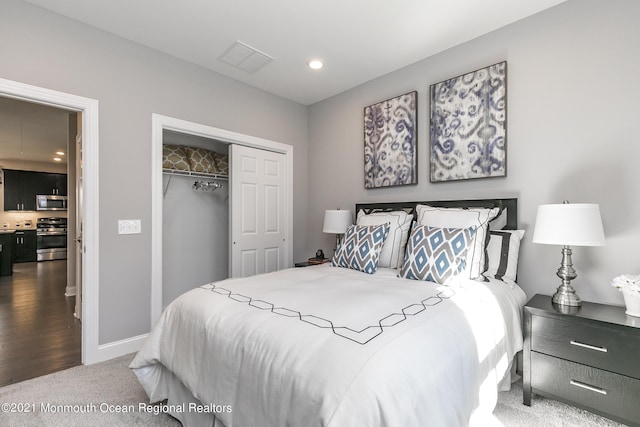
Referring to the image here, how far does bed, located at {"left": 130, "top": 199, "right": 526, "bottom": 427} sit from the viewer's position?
3.25 ft

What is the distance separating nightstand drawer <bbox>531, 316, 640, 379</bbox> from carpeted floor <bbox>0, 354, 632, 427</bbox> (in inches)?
14.1

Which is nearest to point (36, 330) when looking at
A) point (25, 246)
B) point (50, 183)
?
point (25, 246)

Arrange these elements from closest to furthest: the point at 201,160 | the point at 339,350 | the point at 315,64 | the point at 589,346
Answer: the point at 339,350, the point at 589,346, the point at 315,64, the point at 201,160

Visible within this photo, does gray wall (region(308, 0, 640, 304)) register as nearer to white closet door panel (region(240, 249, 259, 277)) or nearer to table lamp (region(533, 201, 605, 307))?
table lamp (region(533, 201, 605, 307))

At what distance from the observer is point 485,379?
146 cm

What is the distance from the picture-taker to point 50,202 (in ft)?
27.6

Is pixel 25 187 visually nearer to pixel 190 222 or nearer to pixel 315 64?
pixel 190 222

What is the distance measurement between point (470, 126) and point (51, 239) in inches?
411

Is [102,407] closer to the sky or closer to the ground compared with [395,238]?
closer to the ground

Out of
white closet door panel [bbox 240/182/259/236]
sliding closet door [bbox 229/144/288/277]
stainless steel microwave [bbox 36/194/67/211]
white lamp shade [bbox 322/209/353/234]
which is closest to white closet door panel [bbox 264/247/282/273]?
sliding closet door [bbox 229/144/288/277]

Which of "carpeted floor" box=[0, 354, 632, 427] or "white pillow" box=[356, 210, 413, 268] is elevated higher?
"white pillow" box=[356, 210, 413, 268]

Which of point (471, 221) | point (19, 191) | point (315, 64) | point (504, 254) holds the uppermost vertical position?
point (315, 64)

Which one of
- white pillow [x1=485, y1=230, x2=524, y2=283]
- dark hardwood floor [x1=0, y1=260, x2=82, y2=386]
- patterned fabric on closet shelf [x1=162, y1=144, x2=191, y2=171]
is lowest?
dark hardwood floor [x1=0, y1=260, x2=82, y2=386]

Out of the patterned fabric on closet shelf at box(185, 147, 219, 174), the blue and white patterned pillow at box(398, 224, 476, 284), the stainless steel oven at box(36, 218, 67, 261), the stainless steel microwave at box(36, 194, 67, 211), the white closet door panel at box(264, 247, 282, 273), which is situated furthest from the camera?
the stainless steel microwave at box(36, 194, 67, 211)
